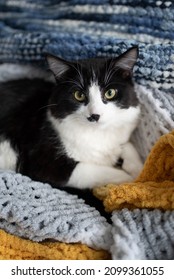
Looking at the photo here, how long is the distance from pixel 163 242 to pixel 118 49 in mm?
649

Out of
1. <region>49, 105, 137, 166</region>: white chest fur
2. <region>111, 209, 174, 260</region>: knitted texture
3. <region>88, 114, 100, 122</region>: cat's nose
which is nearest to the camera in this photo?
<region>111, 209, 174, 260</region>: knitted texture

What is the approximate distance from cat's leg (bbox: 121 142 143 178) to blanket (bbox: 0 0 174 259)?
30 mm

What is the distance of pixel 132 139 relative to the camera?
4.44ft

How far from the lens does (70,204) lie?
3.54ft

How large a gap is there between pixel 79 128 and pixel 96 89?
0.46 feet

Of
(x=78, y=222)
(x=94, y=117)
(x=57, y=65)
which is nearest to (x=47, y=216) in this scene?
(x=78, y=222)

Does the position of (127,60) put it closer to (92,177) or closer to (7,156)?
(92,177)

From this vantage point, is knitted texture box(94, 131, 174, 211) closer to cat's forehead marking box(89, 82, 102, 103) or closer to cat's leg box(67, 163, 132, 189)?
cat's leg box(67, 163, 132, 189)

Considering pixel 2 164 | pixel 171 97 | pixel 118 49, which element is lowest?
pixel 2 164

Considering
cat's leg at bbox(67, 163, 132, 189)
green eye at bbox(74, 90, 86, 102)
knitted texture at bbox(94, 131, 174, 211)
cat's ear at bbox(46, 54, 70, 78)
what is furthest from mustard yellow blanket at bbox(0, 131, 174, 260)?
cat's ear at bbox(46, 54, 70, 78)

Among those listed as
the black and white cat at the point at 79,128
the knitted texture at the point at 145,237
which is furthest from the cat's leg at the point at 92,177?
the knitted texture at the point at 145,237

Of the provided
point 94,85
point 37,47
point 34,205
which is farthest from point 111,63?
point 34,205

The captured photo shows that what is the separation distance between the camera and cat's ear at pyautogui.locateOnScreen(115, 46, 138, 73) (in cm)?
114
